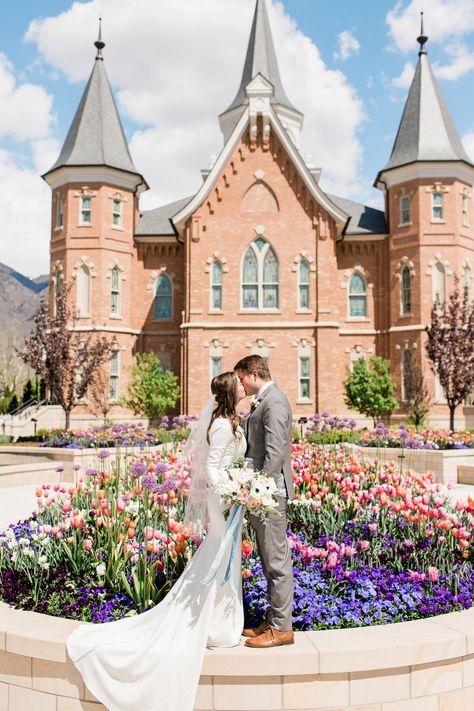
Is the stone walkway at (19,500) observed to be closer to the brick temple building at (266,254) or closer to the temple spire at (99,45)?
the brick temple building at (266,254)

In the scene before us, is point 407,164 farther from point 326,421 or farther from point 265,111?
point 326,421

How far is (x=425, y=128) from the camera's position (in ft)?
95.3

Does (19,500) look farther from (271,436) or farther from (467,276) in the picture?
(467,276)

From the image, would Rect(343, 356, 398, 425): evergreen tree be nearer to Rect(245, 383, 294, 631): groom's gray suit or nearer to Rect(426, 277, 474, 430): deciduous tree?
Rect(426, 277, 474, 430): deciduous tree

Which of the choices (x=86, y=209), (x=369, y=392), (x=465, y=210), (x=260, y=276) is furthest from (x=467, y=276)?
(x=86, y=209)

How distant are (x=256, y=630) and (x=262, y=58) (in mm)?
38376

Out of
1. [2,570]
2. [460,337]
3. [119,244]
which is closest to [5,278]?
[119,244]

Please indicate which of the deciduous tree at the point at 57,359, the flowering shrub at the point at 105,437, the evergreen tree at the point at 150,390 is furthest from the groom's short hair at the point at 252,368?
the evergreen tree at the point at 150,390

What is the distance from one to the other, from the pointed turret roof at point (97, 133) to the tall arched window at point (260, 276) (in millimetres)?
7303

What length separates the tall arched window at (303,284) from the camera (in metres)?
27.6

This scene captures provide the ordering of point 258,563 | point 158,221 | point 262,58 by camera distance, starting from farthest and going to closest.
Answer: point 262,58 < point 158,221 < point 258,563

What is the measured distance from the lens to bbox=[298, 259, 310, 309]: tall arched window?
27625 millimetres

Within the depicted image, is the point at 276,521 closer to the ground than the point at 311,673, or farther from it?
farther from it

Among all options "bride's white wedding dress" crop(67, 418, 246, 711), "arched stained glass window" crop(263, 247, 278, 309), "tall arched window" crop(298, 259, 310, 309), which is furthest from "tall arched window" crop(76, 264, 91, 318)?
"bride's white wedding dress" crop(67, 418, 246, 711)
